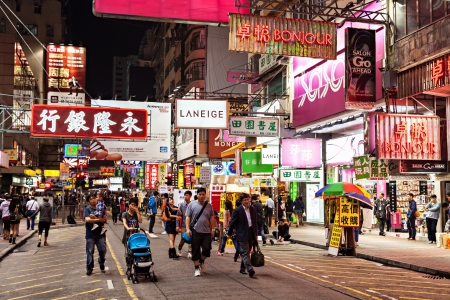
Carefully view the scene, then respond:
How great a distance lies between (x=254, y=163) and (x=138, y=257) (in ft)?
70.5

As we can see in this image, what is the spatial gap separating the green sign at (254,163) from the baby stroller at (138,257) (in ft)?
68.1

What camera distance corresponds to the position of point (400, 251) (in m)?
19.0

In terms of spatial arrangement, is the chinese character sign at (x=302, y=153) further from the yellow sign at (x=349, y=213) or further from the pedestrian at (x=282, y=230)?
the yellow sign at (x=349, y=213)

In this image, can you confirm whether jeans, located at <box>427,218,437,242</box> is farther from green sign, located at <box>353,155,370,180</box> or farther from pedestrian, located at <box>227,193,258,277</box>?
pedestrian, located at <box>227,193,258,277</box>

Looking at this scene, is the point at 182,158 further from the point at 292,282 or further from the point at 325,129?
the point at 292,282

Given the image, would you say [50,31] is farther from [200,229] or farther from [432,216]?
[200,229]

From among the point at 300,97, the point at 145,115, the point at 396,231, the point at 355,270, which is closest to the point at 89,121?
the point at 145,115

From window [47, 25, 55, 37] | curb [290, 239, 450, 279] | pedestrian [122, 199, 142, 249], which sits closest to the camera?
pedestrian [122, 199, 142, 249]

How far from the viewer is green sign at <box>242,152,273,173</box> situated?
109 feet

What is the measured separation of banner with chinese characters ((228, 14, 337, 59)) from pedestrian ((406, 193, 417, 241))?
7530 millimetres

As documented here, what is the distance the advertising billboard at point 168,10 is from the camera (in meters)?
16.4

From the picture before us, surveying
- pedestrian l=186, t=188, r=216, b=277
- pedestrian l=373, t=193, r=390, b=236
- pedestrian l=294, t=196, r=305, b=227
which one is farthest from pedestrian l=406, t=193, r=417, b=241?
pedestrian l=186, t=188, r=216, b=277

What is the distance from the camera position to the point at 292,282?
12195 mm

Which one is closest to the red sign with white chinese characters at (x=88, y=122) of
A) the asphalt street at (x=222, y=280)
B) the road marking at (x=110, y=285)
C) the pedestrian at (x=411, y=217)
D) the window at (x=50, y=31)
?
the asphalt street at (x=222, y=280)
